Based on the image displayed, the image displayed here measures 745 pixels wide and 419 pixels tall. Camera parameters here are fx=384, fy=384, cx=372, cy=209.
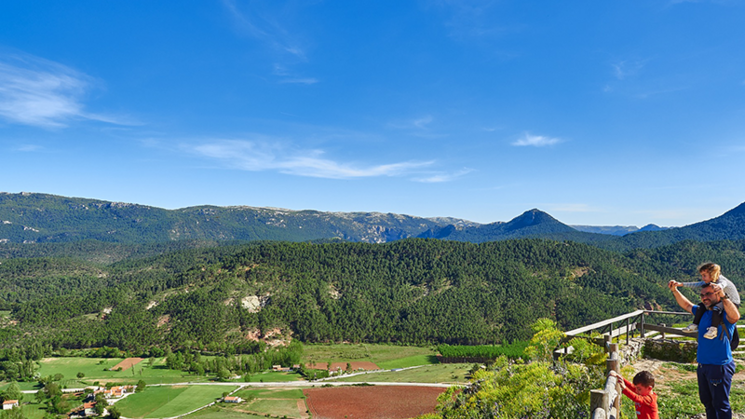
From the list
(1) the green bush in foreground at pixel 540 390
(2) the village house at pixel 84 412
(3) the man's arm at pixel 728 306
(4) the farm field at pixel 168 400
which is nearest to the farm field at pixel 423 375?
(4) the farm field at pixel 168 400

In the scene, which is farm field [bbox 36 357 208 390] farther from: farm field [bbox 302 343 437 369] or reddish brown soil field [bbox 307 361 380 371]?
farm field [bbox 302 343 437 369]

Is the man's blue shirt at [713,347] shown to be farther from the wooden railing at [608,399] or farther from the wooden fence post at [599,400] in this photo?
the wooden fence post at [599,400]

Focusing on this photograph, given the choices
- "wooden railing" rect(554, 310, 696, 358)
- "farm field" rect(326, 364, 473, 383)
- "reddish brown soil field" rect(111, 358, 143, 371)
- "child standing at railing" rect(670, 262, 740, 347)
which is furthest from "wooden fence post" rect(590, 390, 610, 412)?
"reddish brown soil field" rect(111, 358, 143, 371)

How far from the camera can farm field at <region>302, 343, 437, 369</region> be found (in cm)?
14804

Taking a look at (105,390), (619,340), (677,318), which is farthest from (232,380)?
(677,318)

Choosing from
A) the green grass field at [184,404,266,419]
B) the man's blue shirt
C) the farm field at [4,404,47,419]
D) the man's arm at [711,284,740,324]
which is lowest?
the farm field at [4,404,47,419]

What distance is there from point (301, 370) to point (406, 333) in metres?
67.9

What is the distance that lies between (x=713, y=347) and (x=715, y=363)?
377 mm

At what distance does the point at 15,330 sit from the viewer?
6555 inches

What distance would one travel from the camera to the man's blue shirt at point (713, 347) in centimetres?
906

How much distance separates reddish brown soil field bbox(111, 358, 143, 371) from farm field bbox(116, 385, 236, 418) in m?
33.7

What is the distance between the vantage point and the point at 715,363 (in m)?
9.27

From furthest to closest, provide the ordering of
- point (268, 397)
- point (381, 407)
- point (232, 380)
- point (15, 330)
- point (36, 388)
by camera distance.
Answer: point (15, 330)
point (232, 380)
point (36, 388)
point (268, 397)
point (381, 407)

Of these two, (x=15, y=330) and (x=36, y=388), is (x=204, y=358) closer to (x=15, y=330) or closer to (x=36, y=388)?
(x=36, y=388)
